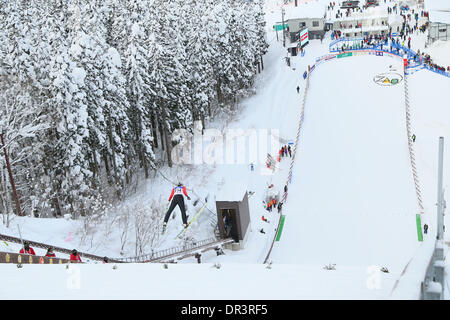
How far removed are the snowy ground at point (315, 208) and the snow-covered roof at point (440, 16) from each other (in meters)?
5.89

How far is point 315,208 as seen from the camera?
1208 inches

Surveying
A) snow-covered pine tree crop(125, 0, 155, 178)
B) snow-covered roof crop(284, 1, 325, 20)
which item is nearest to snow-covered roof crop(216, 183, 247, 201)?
snow-covered pine tree crop(125, 0, 155, 178)

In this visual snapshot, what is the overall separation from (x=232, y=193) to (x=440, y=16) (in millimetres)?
44654

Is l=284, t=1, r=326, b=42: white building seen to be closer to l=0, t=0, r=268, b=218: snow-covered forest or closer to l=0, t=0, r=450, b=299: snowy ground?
l=0, t=0, r=450, b=299: snowy ground

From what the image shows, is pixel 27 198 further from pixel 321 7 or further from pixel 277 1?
pixel 277 1

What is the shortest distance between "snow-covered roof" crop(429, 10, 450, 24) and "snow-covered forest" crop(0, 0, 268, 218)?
2749 centimetres

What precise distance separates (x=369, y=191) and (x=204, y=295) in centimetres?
2469

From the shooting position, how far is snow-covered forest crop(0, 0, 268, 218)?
27969mm

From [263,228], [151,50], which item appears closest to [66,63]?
[151,50]

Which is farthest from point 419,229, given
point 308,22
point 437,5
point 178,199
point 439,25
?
point 308,22

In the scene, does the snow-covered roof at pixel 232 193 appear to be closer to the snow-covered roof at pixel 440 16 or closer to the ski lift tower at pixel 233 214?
the ski lift tower at pixel 233 214

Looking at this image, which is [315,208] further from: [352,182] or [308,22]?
[308,22]
